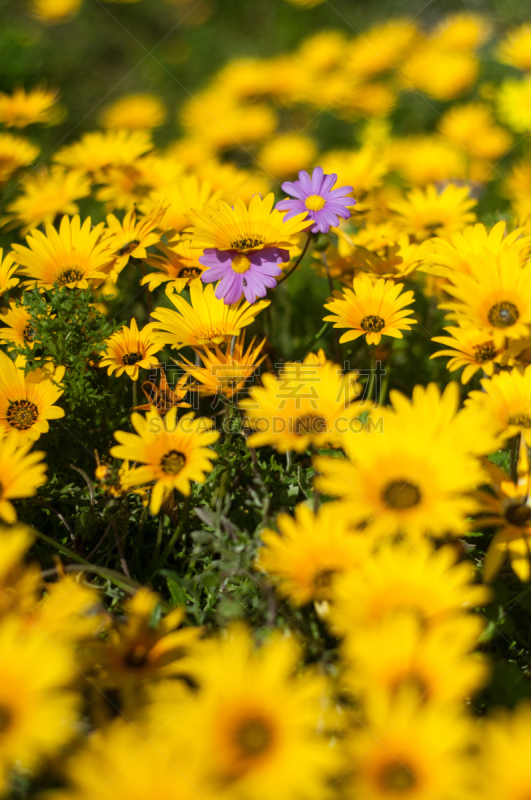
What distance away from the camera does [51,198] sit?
9.42ft

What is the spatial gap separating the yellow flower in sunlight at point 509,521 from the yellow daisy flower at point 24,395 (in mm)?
1226

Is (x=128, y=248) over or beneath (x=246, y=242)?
over

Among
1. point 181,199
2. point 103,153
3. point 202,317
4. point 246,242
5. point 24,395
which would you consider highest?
point 103,153

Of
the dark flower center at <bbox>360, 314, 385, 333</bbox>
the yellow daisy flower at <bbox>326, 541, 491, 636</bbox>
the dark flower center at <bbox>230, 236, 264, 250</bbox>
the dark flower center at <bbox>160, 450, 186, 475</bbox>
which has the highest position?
the dark flower center at <bbox>230, 236, 264, 250</bbox>

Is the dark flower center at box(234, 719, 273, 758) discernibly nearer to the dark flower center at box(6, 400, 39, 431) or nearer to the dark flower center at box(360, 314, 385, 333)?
the dark flower center at box(6, 400, 39, 431)

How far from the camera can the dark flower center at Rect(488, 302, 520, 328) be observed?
5.83ft

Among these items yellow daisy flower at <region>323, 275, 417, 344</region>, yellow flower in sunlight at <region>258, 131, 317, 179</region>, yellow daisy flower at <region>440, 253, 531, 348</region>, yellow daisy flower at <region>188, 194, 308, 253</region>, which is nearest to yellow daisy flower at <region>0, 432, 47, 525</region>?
yellow daisy flower at <region>188, 194, 308, 253</region>

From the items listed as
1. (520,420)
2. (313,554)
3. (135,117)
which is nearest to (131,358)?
(313,554)

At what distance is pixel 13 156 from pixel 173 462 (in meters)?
2.10

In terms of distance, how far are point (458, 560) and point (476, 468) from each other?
402mm

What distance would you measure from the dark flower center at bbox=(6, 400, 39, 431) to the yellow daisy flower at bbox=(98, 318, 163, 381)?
25 centimetres

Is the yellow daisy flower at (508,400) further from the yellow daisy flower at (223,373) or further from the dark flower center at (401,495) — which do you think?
the yellow daisy flower at (223,373)

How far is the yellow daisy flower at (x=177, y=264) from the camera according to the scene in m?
2.12

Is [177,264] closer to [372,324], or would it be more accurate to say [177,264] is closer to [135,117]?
[372,324]
